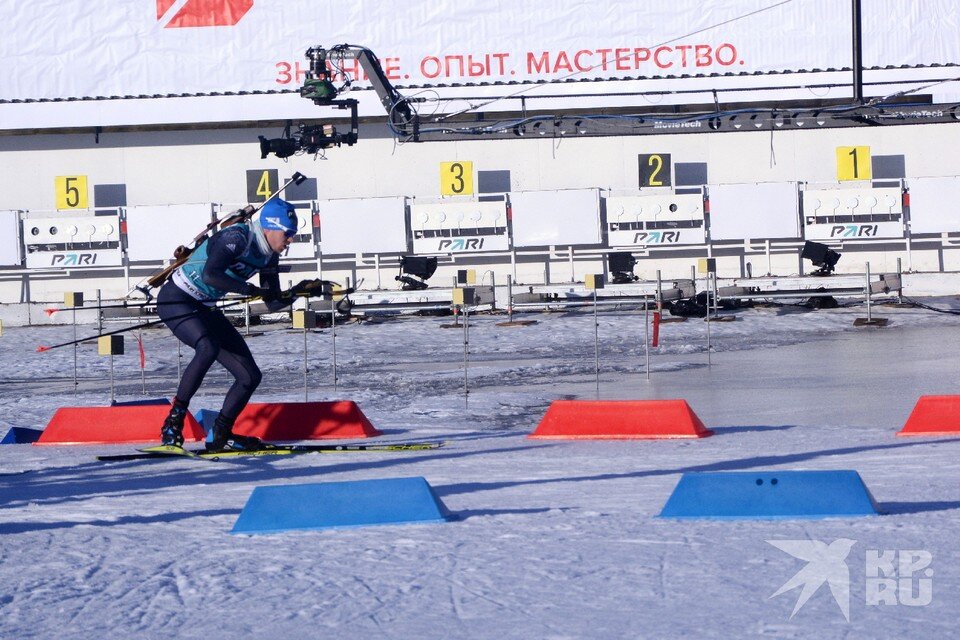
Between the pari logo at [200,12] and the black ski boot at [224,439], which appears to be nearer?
the black ski boot at [224,439]

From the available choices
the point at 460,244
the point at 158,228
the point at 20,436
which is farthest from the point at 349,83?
the point at 20,436

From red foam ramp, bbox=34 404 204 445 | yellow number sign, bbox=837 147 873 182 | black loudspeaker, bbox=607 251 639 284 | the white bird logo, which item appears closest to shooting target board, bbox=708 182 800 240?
yellow number sign, bbox=837 147 873 182

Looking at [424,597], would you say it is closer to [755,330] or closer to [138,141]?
[755,330]

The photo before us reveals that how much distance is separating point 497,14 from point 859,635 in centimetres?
2502

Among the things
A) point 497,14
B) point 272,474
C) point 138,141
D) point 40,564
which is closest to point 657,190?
point 497,14

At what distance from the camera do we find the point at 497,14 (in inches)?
1101

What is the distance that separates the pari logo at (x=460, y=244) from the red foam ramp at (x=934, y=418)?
17.9 m

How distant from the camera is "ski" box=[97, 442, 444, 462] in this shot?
28.8ft

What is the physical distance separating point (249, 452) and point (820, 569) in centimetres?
486

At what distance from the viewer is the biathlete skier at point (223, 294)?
27.3 ft

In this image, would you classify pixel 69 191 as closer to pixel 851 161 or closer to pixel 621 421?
pixel 851 161

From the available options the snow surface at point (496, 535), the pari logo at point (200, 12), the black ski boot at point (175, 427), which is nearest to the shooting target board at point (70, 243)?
the pari logo at point (200, 12)

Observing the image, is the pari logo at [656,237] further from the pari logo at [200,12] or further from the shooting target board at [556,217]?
the pari logo at [200,12]

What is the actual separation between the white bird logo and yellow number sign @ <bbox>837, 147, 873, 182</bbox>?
23537mm
